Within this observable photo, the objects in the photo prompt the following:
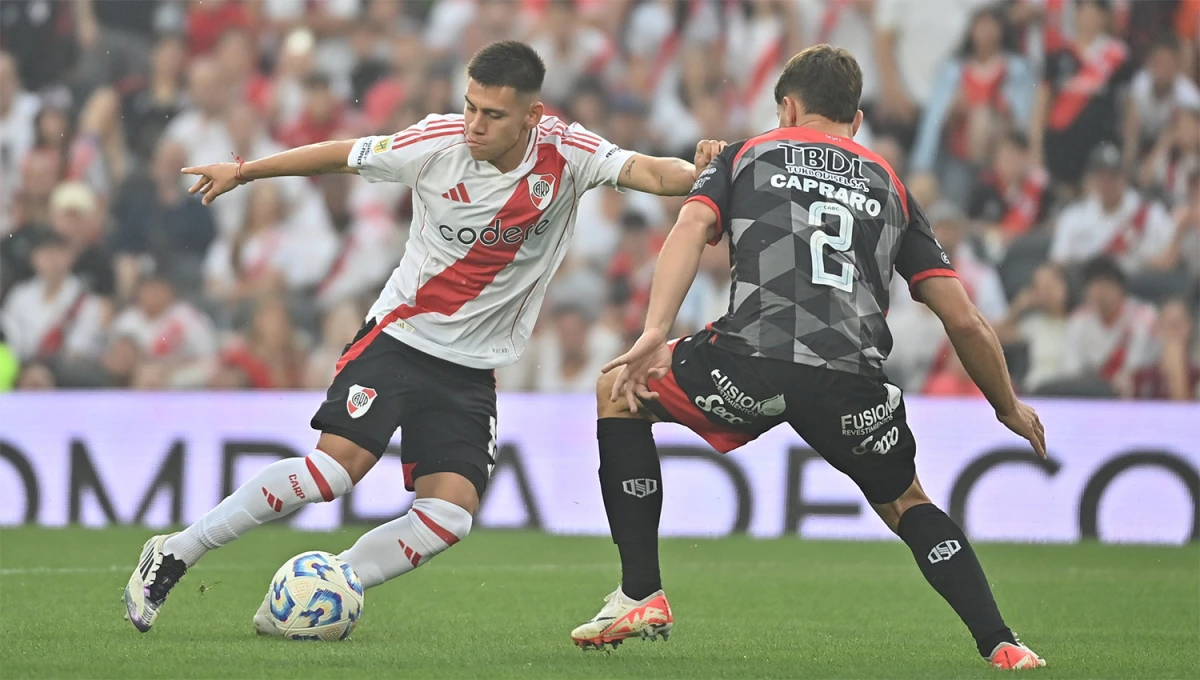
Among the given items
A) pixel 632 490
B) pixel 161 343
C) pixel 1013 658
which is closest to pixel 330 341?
pixel 161 343

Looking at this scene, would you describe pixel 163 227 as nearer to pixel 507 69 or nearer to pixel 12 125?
pixel 12 125

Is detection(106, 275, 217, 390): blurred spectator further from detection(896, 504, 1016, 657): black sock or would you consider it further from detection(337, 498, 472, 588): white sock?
detection(896, 504, 1016, 657): black sock

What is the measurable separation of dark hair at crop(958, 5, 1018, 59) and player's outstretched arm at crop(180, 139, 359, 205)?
8590 mm

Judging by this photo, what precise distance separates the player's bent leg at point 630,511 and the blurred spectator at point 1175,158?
8642 mm

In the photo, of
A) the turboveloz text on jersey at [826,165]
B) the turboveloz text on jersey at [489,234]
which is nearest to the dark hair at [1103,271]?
the turboveloz text on jersey at [489,234]

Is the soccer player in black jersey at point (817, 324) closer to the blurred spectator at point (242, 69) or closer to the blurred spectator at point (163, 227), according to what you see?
the blurred spectator at point (163, 227)

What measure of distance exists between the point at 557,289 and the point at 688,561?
3.77m

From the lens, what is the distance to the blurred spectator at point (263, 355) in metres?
12.9

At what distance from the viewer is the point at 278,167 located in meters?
5.90

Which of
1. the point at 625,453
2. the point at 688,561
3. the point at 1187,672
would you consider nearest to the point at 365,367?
the point at 625,453

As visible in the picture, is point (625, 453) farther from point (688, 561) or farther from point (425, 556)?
point (688, 561)

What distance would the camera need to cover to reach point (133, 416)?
11.7 metres

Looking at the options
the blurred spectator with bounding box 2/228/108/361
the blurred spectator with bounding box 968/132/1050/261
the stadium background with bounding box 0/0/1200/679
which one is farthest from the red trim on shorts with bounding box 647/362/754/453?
the blurred spectator with bounding box 2/228/108/361

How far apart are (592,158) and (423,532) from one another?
154cm
